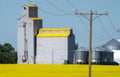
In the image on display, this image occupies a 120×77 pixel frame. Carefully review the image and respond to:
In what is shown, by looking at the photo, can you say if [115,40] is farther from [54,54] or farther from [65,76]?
[65,76]

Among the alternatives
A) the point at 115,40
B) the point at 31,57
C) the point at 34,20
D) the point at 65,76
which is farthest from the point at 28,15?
the point at 65,76

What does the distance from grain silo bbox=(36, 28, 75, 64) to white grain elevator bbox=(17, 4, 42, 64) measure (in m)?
3.50

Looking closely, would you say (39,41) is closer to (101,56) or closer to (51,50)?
A: (51,50)

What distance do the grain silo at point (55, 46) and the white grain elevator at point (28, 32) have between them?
11.5 ft

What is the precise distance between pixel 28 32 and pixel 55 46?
13.5m

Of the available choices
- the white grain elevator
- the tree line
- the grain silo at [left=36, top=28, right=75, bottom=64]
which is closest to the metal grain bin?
the grain silo at [left=36, top=28, right=75, bottom=64]

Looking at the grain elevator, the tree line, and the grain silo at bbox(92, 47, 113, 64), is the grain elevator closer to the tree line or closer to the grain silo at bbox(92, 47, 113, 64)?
the tree line

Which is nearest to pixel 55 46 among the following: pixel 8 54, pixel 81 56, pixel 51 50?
pixel 51 50

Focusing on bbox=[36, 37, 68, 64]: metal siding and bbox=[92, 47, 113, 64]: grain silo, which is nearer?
bbox=[92, 47, 113, 64]: grain silo

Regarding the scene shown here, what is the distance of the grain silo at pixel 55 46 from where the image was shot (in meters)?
167

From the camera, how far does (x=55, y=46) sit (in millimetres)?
169875

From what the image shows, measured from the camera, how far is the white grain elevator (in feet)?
575

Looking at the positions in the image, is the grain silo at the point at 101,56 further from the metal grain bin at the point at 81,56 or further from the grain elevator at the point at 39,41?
the grain elevator at the point at 39,41

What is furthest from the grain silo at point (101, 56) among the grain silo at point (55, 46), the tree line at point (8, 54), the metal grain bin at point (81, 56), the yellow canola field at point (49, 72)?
the yellow canola field at point (49, 72)
